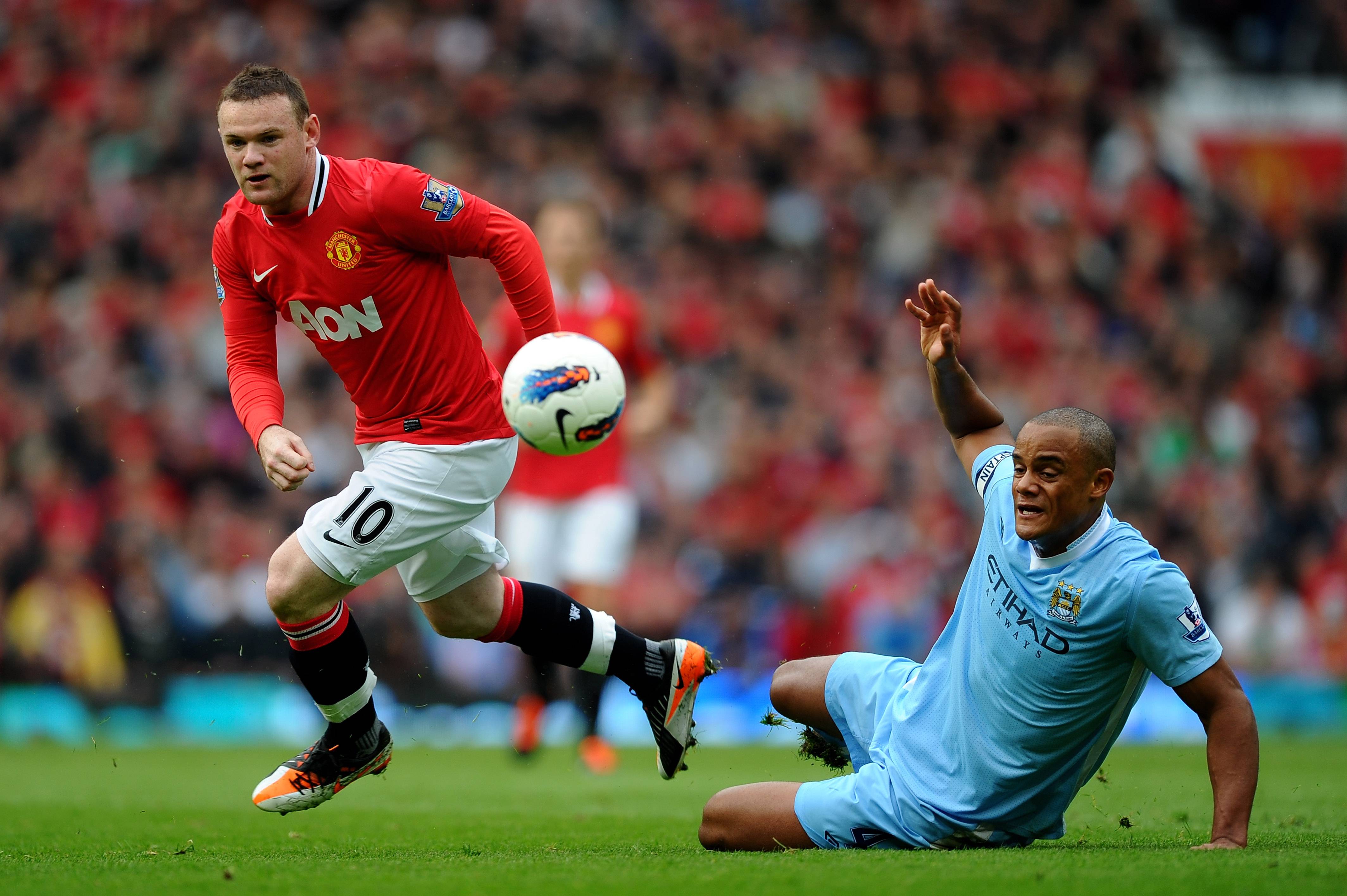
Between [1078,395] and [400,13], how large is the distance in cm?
780

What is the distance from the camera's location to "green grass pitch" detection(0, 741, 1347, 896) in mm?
3605

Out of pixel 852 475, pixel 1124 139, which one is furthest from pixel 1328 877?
pixel 1124 139

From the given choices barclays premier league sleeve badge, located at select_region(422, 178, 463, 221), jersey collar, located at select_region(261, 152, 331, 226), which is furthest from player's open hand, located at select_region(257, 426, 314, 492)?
barclays premier league sleeve badge, located at select_region(422, 178, 463, 221)

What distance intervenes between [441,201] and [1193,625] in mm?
2668

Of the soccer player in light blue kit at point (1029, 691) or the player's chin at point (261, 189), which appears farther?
the player's chin at point (261, 189)

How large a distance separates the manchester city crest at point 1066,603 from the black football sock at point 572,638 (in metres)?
1.70

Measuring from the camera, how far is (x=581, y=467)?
8.37 meters

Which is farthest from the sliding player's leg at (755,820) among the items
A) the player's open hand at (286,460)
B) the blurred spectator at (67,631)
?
the blurred spectator at (67,631)

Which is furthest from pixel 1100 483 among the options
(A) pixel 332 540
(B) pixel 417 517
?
(A) pixel 332 540

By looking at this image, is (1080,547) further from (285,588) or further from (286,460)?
(285,588)

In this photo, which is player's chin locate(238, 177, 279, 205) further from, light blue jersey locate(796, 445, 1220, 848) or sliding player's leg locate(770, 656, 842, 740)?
light blue jersey locate(796, 445, 1220, 848)

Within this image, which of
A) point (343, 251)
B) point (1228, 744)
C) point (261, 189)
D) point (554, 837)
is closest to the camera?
point (1228, 744)

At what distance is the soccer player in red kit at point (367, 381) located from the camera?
15.5ft

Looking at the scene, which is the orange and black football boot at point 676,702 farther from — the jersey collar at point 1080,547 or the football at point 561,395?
the jersey collar at point 1080,547
